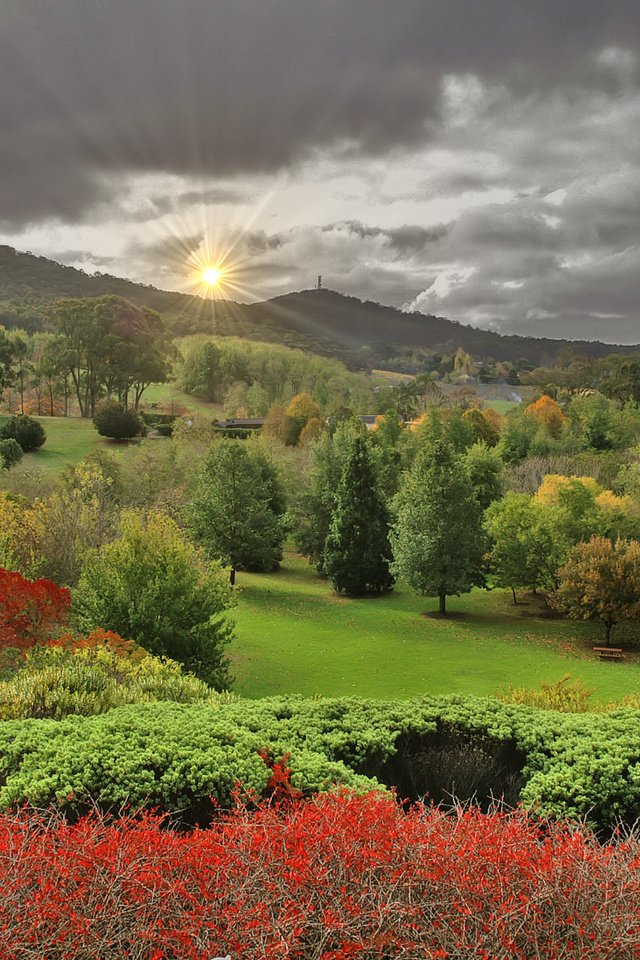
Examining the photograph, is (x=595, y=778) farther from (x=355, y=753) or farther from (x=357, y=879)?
(x=357, y=879)

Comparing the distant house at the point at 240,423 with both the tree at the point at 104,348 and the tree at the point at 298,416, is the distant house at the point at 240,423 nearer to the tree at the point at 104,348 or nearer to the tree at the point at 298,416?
the tree at the point at 298,416

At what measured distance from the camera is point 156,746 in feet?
27.6

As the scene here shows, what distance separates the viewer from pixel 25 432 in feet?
211

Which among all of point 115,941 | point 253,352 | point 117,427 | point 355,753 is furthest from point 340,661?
point 253,352

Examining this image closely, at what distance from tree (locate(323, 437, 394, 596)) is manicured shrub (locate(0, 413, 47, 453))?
35803 mm

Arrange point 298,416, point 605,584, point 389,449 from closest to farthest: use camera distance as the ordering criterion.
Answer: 1. point 605,584
2. point 389,449
3. point 298,416

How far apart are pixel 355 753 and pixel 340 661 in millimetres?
16910

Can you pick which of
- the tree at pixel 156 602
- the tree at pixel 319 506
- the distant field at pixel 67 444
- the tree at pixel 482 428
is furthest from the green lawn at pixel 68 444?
the tree at pixel 156 602

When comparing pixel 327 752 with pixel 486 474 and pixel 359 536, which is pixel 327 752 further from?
pixel 486 474

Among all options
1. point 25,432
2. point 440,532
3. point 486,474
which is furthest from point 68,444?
point 440,532

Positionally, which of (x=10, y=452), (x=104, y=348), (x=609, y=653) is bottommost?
(x=609, y=653)

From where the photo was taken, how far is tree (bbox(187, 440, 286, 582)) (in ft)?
131

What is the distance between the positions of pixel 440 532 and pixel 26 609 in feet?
72.8

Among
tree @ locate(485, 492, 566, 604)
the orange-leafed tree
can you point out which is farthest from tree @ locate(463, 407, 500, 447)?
tree @ locate(485, 492, 566, 604)
